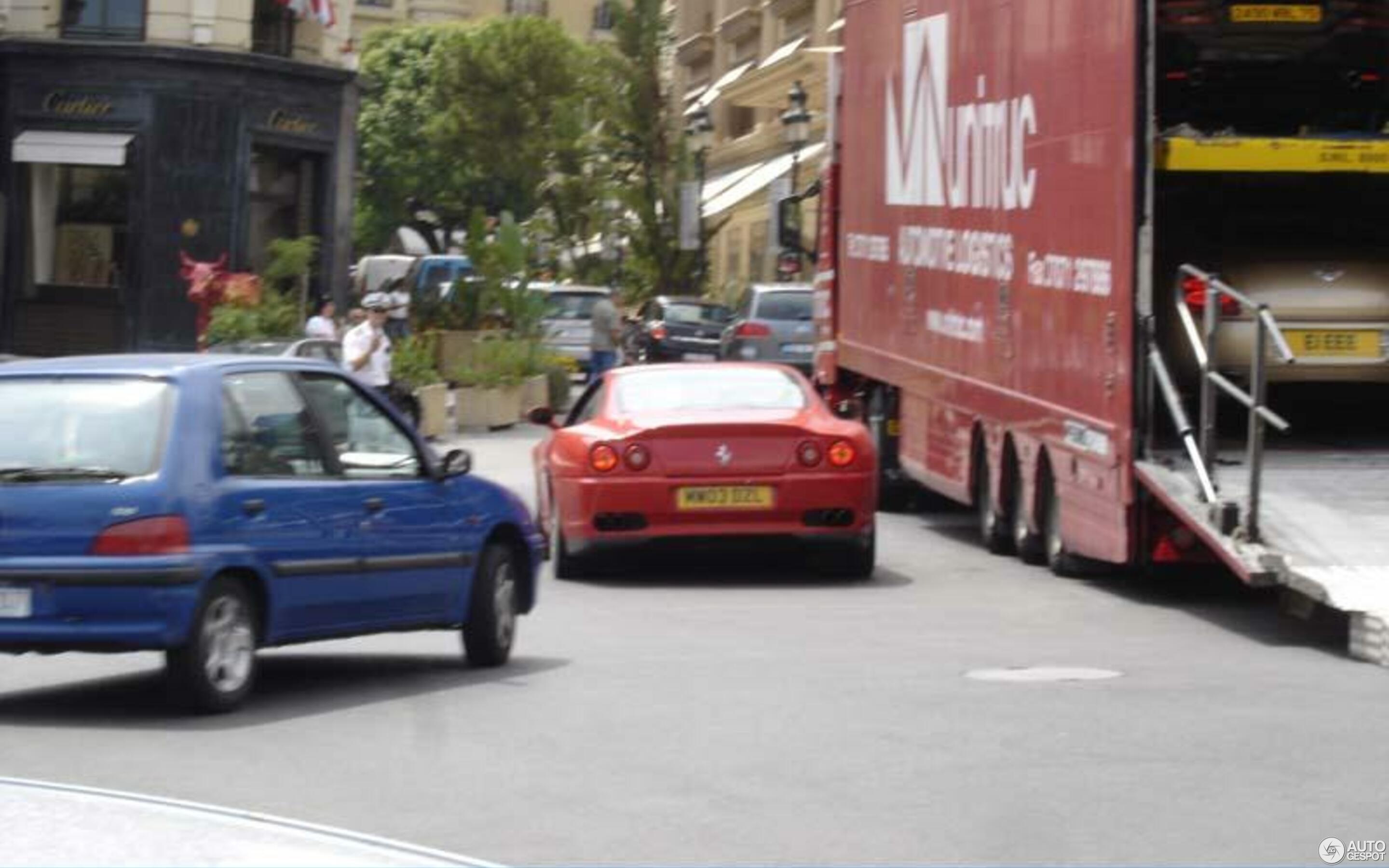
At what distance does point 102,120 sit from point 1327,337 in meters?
31.7

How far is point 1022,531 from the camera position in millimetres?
17922

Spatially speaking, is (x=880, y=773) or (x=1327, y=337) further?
(x=1327, y=337)

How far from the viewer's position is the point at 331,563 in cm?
1109

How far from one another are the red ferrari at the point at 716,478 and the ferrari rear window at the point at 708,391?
0.05 meters

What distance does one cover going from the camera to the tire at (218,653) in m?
10.2

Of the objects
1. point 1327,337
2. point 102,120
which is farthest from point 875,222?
point 102,120

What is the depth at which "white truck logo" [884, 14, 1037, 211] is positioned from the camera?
17406mm

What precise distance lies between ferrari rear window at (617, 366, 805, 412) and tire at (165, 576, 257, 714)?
6594mm

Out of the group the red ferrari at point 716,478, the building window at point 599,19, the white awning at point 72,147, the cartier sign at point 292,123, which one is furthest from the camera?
the building window at point 599,19

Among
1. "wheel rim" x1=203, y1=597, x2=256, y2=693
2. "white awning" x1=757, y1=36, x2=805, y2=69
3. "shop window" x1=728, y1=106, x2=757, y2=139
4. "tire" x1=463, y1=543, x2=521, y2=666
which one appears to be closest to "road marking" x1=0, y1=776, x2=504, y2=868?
"wheel rim" x1=203, y1=597, x2=256, y2=693

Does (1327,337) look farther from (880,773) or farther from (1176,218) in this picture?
(880,773)

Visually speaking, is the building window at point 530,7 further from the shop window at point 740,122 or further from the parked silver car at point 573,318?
the parked silver car at point 573,318

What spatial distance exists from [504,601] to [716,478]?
403 centimetres

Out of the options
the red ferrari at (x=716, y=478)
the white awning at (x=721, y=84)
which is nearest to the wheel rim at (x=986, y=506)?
the red ferrari at (x=716, y=478)
